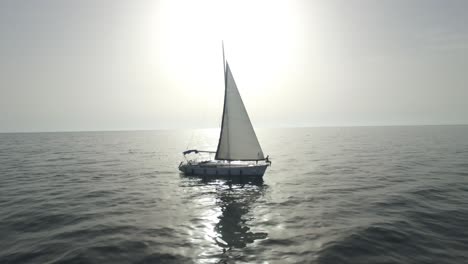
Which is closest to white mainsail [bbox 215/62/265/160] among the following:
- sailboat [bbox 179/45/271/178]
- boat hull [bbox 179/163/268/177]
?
Result: sailboat [bbox 179/45/271/178]

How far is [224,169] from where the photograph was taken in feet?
113

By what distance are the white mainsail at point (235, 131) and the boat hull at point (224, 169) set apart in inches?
66.4

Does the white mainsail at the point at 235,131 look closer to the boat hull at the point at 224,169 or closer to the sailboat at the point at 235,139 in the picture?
the sailboat at the point at 235,139

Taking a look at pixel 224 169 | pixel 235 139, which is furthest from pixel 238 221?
pixel 224 169

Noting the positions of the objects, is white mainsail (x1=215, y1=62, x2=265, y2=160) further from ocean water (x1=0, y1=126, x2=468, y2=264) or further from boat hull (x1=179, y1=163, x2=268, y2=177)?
ocean water (x1=0, y1=126, x2=468, y2=264)

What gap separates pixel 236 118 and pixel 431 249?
22.7m

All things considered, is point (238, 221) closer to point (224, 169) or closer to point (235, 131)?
point (235, 131)

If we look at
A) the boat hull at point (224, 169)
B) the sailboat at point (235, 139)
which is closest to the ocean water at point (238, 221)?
the boat hull at point (224, 169)

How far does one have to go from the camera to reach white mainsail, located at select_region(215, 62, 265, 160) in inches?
1224

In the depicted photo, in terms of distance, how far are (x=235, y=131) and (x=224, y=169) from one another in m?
6.11

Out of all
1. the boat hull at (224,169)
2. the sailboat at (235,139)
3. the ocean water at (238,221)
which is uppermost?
the sailboat at (235,139)

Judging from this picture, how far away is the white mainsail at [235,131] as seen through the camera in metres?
31.1

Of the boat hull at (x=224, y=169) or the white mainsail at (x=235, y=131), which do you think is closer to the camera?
the white mainsail at (x=235, y=131)

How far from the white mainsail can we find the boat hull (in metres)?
1.69
